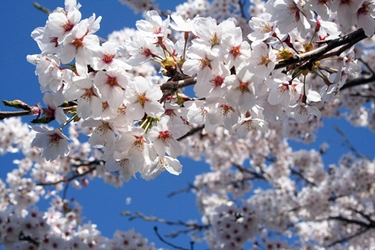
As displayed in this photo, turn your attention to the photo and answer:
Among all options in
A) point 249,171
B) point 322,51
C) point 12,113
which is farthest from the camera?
point 249,171

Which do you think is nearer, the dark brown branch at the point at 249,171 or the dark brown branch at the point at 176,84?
the dark brown branch at the point at 176,84

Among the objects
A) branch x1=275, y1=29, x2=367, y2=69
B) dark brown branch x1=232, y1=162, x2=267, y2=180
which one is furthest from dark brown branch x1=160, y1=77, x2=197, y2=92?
dark brown branch x1=232, y1=162, x2=267, y2=180

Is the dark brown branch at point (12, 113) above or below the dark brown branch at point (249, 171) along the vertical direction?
below

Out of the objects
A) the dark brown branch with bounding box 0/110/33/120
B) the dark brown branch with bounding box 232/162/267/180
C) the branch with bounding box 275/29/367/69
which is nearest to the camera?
the dark brown branch with bounding box 0/110/33/120

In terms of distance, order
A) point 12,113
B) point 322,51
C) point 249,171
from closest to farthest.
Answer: point 12,113 → point 322,51 → point 249,171

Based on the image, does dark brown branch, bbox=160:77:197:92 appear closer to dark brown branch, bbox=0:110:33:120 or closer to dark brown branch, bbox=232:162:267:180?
dark brown branch, bbox=0:110:33:120

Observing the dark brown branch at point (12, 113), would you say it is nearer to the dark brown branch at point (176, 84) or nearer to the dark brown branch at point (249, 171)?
the dark brown branch at point (176, 84)

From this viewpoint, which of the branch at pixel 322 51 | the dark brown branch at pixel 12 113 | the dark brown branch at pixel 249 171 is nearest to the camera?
the dark brown branch at pixel 12 113

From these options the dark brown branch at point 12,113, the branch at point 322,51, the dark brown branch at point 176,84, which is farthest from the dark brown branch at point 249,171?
the dark brown branch at point 12,113

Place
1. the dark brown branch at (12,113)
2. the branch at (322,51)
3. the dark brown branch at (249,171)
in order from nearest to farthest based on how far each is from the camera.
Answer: the dark brown branch at (12,113)
the branch at (322,51)
the dark brown branch at (249,171)

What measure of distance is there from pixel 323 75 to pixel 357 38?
0.74ft

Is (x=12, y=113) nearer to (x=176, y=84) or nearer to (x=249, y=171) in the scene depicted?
(x=176, y=84)

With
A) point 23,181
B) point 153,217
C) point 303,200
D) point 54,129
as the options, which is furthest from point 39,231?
point 303,200

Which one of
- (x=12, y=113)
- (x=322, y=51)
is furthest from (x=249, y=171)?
(x=12, y=113)
